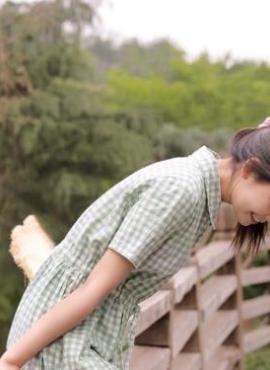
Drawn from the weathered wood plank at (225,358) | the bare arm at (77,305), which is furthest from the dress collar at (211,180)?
the weathered wood plank at (225,358)

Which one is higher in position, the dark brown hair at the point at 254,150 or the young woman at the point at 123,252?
the dark brown hair at the point at 254,150

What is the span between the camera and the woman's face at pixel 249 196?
158 centimetres

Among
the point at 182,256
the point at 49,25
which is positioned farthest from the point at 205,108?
the point at 182,256

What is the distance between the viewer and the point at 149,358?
2.46 meters

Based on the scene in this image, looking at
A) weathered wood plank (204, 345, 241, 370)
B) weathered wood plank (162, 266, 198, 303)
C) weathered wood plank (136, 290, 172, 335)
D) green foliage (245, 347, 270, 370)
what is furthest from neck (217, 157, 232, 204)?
green foliage (245, 347, 270, 370)

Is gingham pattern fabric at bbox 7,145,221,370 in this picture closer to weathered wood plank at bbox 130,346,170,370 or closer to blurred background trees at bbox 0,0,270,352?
weathered wood plank at bbox 130,346,170,370

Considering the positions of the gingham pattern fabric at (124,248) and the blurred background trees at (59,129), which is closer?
the gingham pattern fabric at (124,248)

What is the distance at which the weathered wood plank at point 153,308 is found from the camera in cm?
226

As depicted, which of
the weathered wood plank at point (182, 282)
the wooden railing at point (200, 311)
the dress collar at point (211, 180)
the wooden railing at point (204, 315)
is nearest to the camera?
the dress collar at point (211, 180)

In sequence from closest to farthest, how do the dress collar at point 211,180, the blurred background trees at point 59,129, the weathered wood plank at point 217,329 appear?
the dress collar at point 211,180
the weathered wood plank at point 217,329
the blurred background trees at point 59,129

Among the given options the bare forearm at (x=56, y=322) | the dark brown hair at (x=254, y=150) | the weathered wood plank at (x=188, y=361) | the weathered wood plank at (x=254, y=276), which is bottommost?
the weathered wood plank at (x=254, y=276)

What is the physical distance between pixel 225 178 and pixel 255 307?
3.77 m

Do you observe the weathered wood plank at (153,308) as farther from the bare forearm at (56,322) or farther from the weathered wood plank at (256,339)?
the weathered wood plank at (256,339)

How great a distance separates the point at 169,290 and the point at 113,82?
14.7 m
